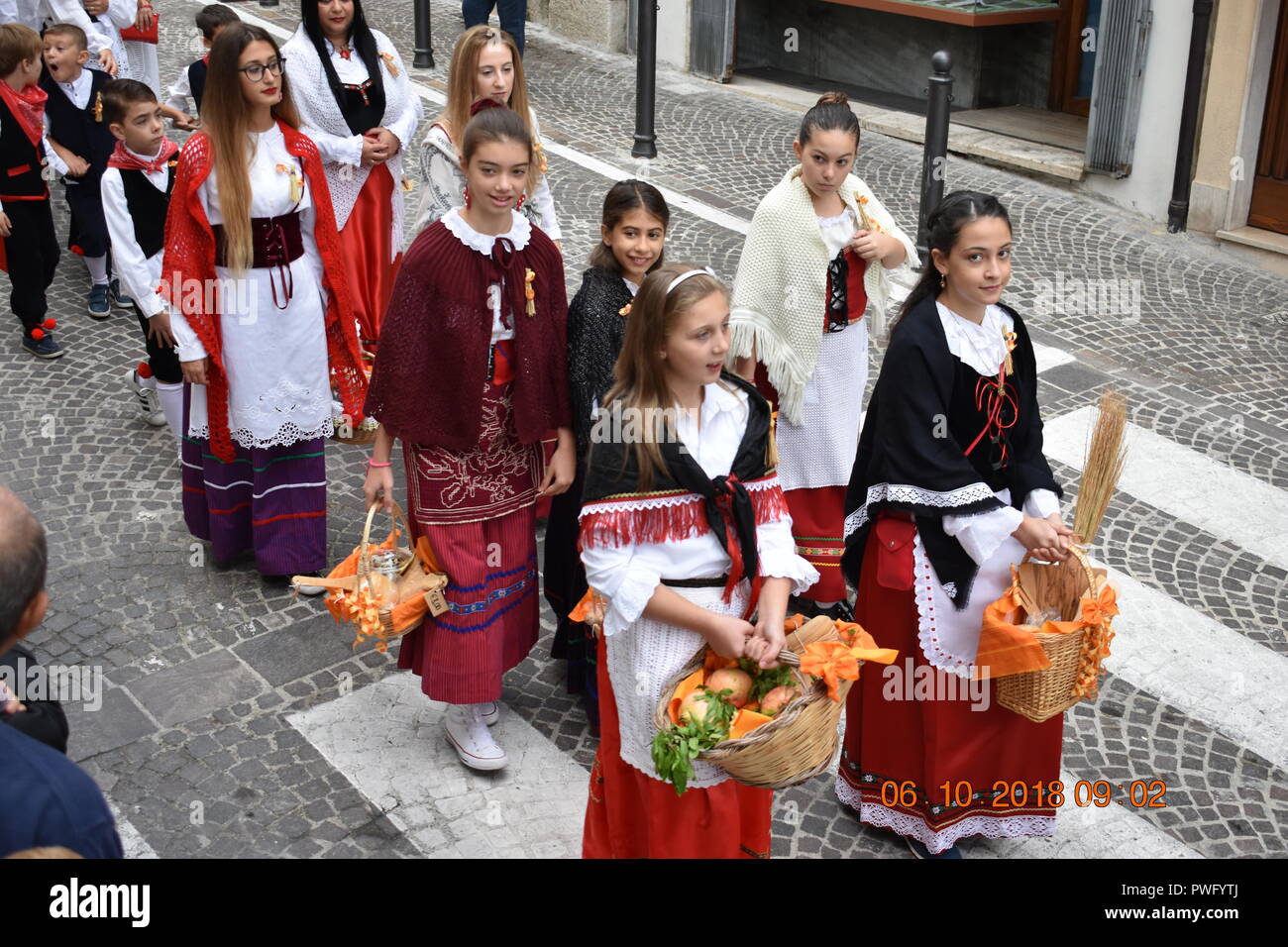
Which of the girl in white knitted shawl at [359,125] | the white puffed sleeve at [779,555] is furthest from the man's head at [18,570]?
the girl in white knitted shawl at [359,125]

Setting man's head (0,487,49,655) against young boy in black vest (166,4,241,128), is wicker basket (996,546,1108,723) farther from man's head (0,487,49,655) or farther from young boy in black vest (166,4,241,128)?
young boy in black vest (166,4,241,128)

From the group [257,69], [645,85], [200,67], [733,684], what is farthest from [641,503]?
[645,85]

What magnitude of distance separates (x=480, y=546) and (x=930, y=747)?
5.03ft

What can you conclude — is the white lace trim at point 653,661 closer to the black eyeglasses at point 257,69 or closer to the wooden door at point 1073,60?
the black eyeglasses at point 257,69

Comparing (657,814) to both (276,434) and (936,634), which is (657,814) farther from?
(276,434)

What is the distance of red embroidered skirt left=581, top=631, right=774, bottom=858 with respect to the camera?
3686 mm

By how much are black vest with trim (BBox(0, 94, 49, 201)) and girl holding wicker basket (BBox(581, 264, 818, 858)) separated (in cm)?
542

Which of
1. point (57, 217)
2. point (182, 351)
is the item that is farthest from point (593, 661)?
point (57, 217)

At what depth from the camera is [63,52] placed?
8.17m

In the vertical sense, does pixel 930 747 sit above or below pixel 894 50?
below

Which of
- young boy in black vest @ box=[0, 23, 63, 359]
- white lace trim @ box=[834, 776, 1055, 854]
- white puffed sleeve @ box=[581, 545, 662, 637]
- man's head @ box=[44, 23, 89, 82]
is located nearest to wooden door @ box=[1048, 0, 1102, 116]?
man's head @ box=[44, 23, 89, 82]

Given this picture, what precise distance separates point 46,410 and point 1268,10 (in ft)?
26.6

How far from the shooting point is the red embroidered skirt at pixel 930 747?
4258 mm

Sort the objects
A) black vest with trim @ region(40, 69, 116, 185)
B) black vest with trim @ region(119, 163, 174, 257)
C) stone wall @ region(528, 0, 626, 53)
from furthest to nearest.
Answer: stone wall @ region(528, 0, 626, 53), black vest with trim @ region(40, 69, 116, 185), black vest with trim @ region(119, 163, 174, 257)
